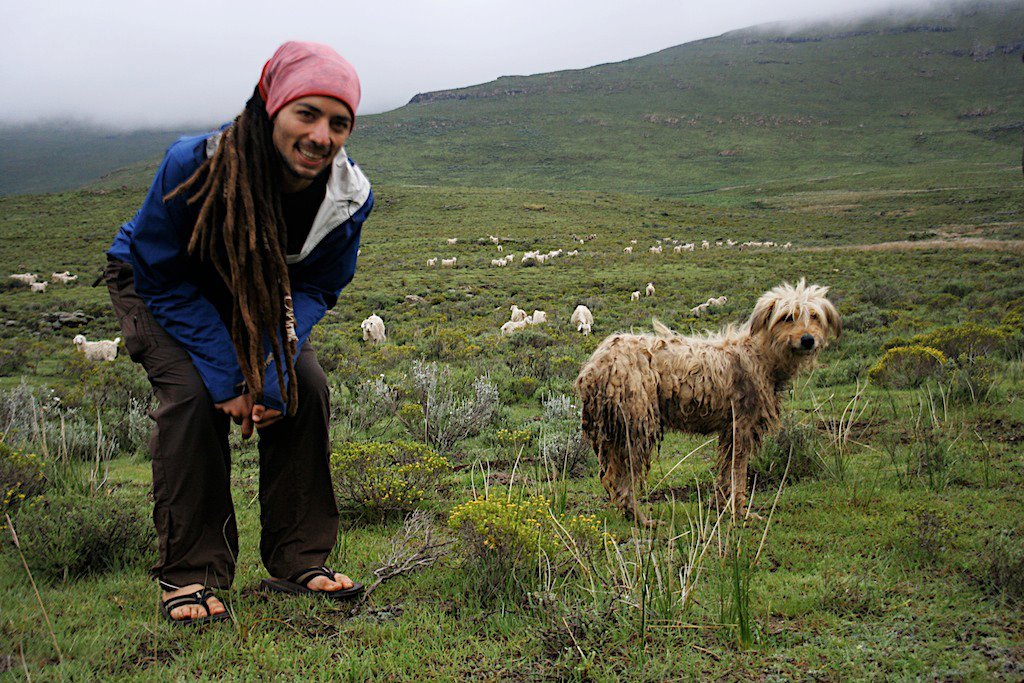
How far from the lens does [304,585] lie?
9.82 ft

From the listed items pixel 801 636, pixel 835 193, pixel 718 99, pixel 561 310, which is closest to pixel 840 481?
pixel 801 636

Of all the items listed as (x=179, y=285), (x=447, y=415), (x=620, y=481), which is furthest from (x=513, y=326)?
(x=179, y=285)

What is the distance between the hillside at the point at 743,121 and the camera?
326ft

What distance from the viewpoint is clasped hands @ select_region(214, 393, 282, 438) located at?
2.69m

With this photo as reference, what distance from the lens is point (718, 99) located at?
142 metres

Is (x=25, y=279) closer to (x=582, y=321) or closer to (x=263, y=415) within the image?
(x=582, y=321)

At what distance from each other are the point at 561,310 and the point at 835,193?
66.0 meters

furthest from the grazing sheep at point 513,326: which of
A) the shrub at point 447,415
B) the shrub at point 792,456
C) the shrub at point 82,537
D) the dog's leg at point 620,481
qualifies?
the shrub at point 82,537

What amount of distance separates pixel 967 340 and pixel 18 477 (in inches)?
395

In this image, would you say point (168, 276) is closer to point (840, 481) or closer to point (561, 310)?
point (840, 481)

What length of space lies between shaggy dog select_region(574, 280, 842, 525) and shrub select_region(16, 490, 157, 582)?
2727 mm

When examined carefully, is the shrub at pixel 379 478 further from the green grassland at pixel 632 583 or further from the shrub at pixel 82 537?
the shrub at pixel 82 537

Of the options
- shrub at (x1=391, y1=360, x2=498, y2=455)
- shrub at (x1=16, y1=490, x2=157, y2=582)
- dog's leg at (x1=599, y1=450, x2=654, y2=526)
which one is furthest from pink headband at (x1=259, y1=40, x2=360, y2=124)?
shrub at (x1=391, y1=360, x2=498, y2=455)

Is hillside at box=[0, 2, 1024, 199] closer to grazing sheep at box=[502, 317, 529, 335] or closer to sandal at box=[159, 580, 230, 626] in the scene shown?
grazing sheep at box=[502, 317, 529, 335]
